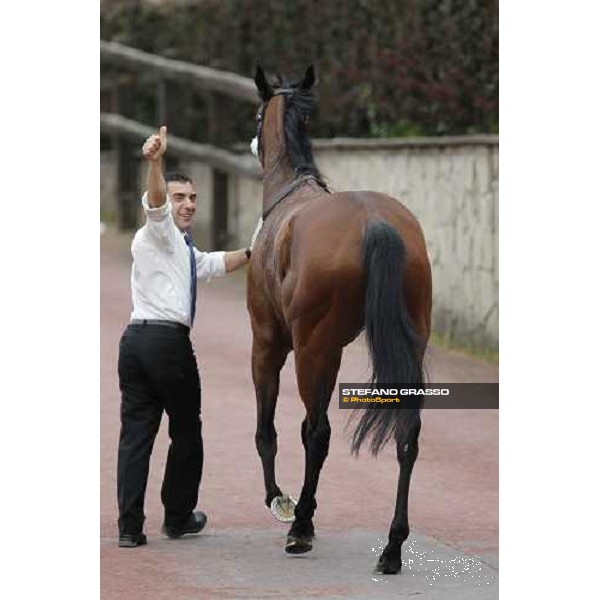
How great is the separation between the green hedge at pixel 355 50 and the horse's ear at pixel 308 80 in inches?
222

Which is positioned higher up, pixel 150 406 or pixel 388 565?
pixel 150 406

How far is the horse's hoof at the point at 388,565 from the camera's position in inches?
316

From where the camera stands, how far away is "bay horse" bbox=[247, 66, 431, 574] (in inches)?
315

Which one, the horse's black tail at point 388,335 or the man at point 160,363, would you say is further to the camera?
the man at point 160,363

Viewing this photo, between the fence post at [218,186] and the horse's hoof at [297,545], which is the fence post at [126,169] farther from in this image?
the horse's hoof at [297,545]

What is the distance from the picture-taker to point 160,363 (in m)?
8.63

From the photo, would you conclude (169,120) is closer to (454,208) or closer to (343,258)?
(454,208)

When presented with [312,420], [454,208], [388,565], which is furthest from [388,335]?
[454,208]

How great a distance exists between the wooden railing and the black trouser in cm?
771

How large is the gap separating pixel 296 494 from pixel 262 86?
214 centimetres

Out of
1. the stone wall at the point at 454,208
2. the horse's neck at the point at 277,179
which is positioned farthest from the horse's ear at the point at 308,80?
the stone wall at the point at 454,208
